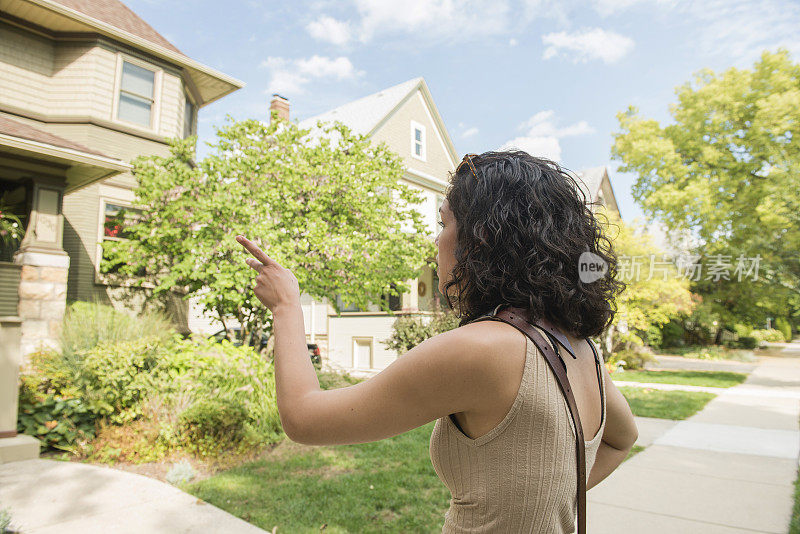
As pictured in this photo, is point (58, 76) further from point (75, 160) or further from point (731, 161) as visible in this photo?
point (731, 161)

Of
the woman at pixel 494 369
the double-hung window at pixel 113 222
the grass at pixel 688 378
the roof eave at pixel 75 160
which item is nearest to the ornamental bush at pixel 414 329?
the grass at pixel 688 378

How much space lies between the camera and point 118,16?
12.5 m

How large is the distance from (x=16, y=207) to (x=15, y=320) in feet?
15.9

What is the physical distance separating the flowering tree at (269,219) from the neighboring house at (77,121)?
4.02ft

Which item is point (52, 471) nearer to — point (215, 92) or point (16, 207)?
point (16, 207)

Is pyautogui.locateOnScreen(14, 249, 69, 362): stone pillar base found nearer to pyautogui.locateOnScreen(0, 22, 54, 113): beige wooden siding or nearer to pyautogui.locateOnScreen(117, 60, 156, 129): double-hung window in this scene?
Result: pyautogui.locateOnScreen(0, 22, 54, 113): beige wooden siding

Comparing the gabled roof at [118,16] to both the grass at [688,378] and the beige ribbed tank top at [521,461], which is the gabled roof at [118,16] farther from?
the grass at [688,378]

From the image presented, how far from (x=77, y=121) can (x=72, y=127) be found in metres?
0.17

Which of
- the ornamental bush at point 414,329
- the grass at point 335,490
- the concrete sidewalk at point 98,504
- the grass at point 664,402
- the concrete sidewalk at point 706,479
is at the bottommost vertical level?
the grass at point 664,402

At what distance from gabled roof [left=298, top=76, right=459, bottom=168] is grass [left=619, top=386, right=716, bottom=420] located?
34.6 ft

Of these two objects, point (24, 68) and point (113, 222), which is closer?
point (24, 68)

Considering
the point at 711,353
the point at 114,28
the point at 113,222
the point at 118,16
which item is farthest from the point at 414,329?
the point at 711,353

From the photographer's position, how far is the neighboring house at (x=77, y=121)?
8.33 m

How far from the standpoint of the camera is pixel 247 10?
7605mm
